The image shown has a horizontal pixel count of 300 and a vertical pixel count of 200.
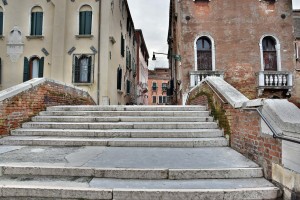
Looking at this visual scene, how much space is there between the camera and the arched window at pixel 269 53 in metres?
14.3

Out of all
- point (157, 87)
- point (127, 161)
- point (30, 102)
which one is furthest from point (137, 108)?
point (157, 87)

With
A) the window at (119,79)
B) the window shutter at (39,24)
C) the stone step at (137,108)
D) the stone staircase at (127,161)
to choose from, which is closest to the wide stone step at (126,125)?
the stone staircase at (127,161)

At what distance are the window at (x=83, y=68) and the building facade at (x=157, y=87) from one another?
3624 cm

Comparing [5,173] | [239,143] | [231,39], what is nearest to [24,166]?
[5,173]

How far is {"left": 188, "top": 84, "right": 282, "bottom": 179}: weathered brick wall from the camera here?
3262 mm

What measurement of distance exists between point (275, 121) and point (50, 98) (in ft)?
22.6

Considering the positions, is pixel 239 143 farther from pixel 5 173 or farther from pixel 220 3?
pixel 220 3

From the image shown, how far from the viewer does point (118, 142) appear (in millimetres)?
4988

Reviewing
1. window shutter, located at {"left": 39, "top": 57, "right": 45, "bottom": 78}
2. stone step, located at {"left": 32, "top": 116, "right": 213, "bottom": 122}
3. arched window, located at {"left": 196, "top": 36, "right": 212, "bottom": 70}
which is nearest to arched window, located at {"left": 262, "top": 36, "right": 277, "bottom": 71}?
arched window, located at {"left": 196, "top": 36, "right": 212, "bottom": 70}

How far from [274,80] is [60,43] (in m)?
13.4

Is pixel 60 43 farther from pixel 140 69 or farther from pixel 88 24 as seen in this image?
pixel 140 69

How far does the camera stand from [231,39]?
46.9 feet

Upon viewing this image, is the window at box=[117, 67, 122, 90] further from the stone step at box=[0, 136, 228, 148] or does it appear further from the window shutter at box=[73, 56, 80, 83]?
the stone step at box=[0, 136, 228, 148]

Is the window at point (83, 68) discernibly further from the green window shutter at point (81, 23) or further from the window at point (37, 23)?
the window at point (37, 23)
